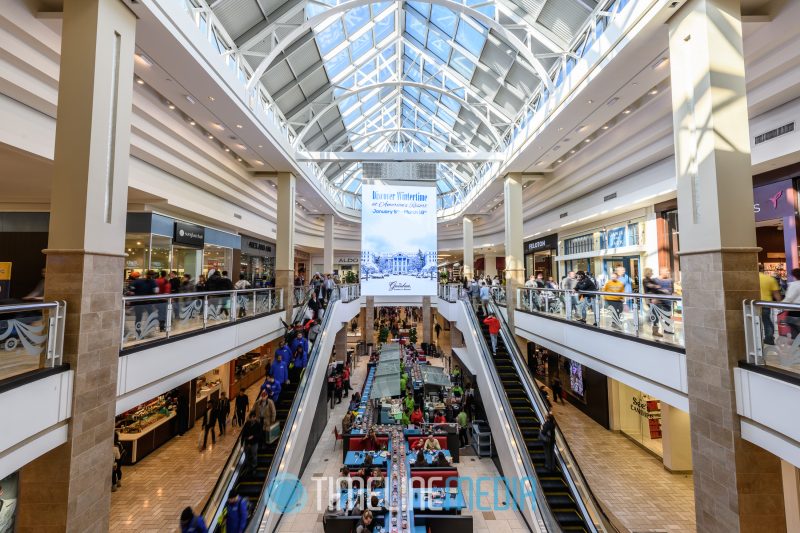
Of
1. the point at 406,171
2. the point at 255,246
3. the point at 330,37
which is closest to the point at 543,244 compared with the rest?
the point at 406,171

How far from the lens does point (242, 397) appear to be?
11.6 meters

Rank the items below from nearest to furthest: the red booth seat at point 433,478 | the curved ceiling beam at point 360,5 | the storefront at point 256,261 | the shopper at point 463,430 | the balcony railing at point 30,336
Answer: the balcony railing at point 30,336, the curved ceiling beam at point 360,5, the red booth seat at point 433,478, the shopper at point 463,430, the storefront at point 256,261

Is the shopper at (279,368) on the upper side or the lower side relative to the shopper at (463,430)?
upper

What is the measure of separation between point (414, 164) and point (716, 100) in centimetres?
1021

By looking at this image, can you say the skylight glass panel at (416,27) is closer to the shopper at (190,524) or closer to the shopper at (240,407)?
the shopper at (240,407)

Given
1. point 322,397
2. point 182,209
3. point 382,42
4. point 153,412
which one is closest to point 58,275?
point 182,209

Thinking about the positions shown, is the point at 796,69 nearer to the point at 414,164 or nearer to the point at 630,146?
the point at 630,146

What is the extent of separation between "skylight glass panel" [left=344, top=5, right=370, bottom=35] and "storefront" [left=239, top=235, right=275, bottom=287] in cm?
933

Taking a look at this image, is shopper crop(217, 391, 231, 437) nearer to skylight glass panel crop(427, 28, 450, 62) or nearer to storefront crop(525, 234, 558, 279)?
skylight glass panel crop(427, 28, 450, 62)

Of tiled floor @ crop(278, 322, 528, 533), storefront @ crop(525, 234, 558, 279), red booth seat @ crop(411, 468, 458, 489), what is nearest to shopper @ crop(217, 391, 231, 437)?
tiled floor @ crop(278, 322, 528, 533)

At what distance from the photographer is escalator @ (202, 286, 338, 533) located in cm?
610

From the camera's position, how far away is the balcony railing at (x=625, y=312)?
5.46 meters

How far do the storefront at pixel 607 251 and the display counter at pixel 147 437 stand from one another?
1347cm

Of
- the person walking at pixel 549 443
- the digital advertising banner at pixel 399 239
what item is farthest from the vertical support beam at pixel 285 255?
the person walking at pixel 549 443
